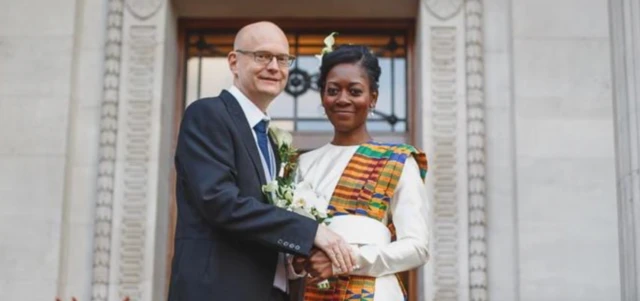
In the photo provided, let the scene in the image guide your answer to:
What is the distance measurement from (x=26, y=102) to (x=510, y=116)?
11.7 ft

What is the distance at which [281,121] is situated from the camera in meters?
9.32

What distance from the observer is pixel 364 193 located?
4.29 metres

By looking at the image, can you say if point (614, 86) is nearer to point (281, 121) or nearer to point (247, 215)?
point (281, 121)

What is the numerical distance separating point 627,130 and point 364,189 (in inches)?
145

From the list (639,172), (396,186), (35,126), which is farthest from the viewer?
(35,126)

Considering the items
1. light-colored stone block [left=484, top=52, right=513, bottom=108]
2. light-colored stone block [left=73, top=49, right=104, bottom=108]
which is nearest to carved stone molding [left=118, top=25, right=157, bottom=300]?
light-colored stone block [left=73, top=49, right=104, bottom=108]

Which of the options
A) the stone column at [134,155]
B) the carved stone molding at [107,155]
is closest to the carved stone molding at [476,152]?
the stone column at [134,155]

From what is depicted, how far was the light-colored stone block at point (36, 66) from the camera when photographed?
858 centimetres

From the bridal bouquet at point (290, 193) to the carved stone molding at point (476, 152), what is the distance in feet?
13.6

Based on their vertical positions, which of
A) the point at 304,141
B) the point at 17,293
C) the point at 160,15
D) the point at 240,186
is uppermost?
the point at 160,15

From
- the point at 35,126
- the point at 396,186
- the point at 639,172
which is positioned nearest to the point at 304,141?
the point at 35,126

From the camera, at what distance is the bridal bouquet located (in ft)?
13.3

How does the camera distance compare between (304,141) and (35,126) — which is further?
(304,141)

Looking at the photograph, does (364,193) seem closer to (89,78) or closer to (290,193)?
(290,193)
